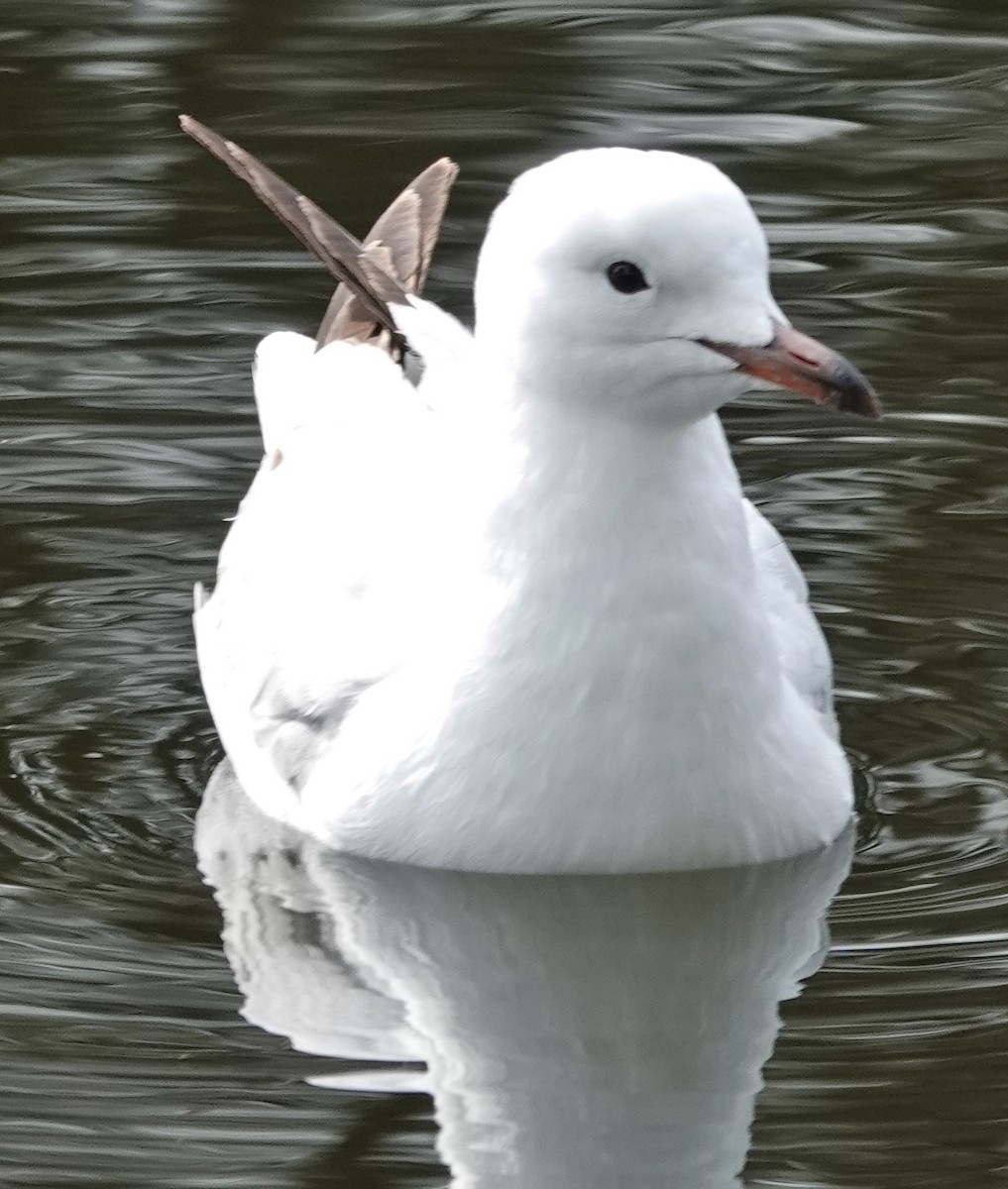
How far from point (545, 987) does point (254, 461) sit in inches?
110

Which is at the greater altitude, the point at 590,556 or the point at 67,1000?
the point at 590,556

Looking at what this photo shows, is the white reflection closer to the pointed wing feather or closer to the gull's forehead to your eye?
the gull's forehead

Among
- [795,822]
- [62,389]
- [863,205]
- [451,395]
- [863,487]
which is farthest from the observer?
[863,205]

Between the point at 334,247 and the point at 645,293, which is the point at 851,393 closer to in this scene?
the point at 645,293

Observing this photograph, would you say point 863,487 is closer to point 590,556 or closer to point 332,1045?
point 590,556

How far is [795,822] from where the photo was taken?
567 cm

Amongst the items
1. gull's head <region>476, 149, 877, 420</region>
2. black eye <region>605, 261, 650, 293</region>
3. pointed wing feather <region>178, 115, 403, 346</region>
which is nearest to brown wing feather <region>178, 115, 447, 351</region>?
pointed wing feather <region>178, 115, 403, 346</region>

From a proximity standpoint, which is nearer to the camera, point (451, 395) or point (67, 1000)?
point (67, 1000)

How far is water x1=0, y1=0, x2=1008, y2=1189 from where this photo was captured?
4891 millimetres

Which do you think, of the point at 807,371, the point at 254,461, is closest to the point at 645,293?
the point at 807,371

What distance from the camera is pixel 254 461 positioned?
25.8 feet

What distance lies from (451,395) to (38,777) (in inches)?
47.5

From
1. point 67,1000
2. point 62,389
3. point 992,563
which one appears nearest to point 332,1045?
point 67,1000

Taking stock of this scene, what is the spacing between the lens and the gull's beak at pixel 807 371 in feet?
16.4
